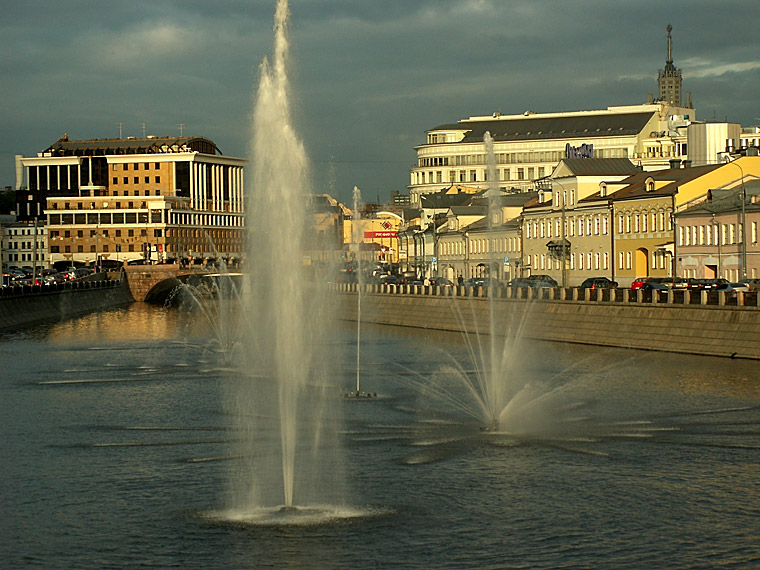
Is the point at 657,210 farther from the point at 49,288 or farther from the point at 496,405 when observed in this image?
the point at 496,405

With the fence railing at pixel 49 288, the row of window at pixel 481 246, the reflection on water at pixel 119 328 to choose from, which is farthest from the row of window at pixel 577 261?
the fence railing at pixel 49 288

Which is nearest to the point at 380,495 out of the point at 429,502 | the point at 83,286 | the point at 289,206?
the point at 429,502

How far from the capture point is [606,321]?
6156cm

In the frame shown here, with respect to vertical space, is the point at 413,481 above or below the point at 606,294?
below

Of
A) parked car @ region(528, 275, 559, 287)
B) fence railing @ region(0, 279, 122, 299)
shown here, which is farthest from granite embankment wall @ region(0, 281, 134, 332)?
parked car @ region(528, 275, 559, 287)

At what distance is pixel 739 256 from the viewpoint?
259ft

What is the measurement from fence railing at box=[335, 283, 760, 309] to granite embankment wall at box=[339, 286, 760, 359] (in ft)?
0.67

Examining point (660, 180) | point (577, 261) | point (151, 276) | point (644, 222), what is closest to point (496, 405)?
point (644, 222)

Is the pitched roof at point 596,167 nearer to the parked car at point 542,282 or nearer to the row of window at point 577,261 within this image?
the row of window at point 577,261

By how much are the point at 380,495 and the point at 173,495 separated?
13.5ft

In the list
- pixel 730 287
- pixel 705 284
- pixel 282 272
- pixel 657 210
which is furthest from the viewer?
pixel 657 210

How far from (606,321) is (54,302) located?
50.9 metres

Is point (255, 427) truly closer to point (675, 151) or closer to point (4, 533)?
point (4, 533)

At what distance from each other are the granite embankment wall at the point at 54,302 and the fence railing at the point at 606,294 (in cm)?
2375
